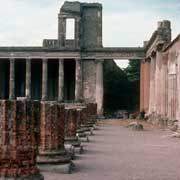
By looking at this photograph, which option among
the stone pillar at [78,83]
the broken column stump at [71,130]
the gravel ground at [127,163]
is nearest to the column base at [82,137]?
the gravel ground at [127,163]

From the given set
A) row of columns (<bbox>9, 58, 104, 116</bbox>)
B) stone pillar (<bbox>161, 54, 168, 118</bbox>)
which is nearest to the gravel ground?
stone pillar (<bbox>161, 54, 168, 118</bbox>)

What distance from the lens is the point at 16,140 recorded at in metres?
10.7

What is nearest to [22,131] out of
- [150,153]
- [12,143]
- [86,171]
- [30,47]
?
[12,143]

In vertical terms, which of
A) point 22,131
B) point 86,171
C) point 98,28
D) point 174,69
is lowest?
point 86,171

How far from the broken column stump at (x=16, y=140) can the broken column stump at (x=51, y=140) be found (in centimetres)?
415

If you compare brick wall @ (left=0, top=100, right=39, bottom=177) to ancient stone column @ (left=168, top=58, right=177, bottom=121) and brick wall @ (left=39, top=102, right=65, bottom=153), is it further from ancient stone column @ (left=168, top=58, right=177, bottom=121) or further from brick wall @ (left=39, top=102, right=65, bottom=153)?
ancient stone column @ (left=168, top=58, right=177, bottom=121)

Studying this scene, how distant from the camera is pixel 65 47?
194 feet

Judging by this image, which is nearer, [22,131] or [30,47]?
[22,131]

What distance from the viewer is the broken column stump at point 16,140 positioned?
416 inches

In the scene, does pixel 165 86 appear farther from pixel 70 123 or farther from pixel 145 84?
pixel 70 123

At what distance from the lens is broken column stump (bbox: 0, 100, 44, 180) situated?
34.7 ft

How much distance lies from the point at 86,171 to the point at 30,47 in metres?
45.3

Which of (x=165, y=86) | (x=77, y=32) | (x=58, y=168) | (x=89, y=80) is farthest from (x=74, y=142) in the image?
(x=77, y=32)

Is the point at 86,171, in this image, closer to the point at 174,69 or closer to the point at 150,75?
the point at 174,69
